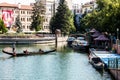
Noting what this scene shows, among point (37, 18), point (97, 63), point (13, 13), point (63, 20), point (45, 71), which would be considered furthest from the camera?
point (13, 13)

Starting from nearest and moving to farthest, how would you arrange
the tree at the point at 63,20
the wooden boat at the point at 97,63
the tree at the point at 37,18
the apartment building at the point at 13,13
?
the wooden boat at the point at 97,63 < the tree at the point at 63,20 < the tree at the point at 37,18 < the apartment building at the point at 13,13

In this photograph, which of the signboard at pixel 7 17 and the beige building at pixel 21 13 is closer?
the signboard at pixel 7 17

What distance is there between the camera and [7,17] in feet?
378

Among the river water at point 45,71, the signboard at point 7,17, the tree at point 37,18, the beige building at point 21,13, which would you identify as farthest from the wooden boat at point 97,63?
the beige building at point 21,13

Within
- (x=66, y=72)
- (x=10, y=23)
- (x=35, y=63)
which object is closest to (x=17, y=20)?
(x=10, y=23)

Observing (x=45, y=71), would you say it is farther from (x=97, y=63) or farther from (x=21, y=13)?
(x=21, y=13)

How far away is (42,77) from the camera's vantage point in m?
33.5

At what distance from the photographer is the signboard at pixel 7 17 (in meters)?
114

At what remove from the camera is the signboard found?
375ft

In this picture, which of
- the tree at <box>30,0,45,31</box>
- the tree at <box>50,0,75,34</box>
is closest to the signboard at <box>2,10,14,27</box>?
the tree at <box>30,0,45,31</box>

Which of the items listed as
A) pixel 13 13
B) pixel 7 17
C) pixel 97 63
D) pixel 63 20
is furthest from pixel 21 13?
pixel 97 63

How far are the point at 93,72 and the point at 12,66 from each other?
30.0 ft

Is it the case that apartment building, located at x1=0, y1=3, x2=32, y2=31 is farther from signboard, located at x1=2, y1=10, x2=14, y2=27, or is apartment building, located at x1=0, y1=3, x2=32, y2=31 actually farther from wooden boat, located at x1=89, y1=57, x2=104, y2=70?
wooden boat, located at x1=89, y1=57, x2=104, y2=70

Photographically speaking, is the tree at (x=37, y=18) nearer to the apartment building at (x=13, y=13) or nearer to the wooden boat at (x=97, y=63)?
the apartment building at (x=13, y=13)
